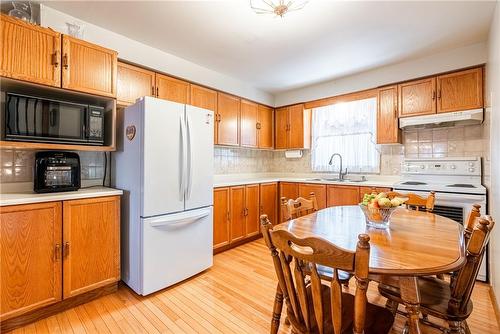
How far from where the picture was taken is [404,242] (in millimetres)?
1165

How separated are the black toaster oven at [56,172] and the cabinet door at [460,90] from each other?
382 centimetres

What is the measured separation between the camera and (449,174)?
276 cm

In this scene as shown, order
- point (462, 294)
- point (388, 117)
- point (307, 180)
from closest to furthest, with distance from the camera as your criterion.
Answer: point (462, 294) → point (388, 117) → point (307, 180)

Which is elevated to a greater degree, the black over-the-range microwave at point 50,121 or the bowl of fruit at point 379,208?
the black over-the-range microwave at point 50,121

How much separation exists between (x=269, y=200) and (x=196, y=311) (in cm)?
210

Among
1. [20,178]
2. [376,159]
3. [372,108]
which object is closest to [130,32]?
[20,178]

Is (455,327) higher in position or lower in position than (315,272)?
lower

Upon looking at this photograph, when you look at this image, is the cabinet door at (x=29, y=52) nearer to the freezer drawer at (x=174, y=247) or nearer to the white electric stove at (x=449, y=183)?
the freezer drawer at (x=174, y=247)

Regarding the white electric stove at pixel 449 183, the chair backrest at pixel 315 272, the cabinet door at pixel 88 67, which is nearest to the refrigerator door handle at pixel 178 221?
the cabinet door at pixel 88 67

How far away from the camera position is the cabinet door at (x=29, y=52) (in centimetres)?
163

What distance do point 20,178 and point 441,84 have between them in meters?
4.34

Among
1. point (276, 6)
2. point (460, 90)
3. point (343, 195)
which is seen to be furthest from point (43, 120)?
point (460, 90)

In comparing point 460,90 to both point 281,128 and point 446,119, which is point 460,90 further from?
point 281,128

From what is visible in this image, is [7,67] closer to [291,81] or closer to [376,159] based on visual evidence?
[291,81]
